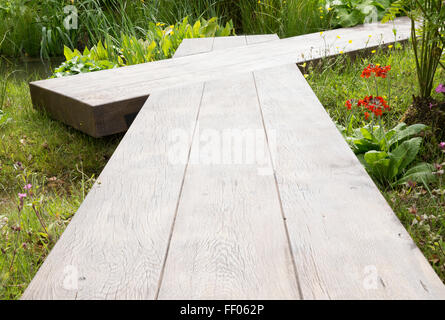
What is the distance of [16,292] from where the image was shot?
4.96 ft

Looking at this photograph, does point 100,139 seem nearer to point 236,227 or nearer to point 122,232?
point 122,232

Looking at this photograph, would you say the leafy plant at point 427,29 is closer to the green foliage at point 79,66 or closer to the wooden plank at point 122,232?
the wooden plank at point 122,232

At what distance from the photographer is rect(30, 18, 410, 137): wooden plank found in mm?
2518

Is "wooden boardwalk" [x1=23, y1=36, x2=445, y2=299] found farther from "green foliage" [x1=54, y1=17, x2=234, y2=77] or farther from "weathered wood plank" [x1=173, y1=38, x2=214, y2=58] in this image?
"green foliage" [x1=54, y1=17, x2=234, y2=77]

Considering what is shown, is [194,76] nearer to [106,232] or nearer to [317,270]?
[106,232]

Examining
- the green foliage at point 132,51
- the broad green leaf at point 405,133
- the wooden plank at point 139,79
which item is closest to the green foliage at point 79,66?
the green foliage at point 132,51

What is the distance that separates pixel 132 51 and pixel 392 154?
103 inches

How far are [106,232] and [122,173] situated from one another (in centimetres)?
37

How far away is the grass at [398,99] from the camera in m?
1.72

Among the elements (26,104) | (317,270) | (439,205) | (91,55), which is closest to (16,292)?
(317,270)

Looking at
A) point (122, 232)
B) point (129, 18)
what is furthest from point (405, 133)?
point (129, 18)

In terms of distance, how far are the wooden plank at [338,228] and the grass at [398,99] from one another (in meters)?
0.37

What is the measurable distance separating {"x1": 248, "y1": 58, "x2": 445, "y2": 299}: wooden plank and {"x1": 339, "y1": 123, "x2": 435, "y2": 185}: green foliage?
334 mm

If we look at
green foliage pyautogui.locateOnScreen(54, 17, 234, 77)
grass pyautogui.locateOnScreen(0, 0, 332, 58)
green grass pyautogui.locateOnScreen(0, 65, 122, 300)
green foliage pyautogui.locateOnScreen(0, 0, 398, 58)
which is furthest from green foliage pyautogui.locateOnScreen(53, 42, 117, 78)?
grass pyautogui.locateOnScreen(0, 0, 332, 58)
